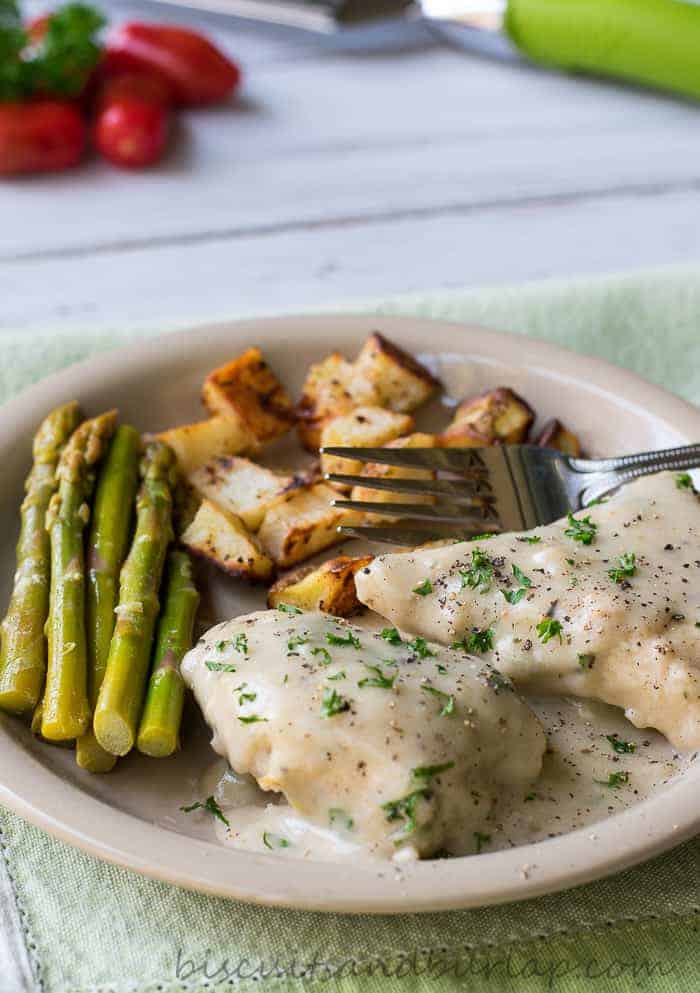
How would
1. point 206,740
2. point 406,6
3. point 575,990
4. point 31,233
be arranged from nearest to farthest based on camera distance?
point 575,990 → point 206,740 → point 31,233 → point 406,6

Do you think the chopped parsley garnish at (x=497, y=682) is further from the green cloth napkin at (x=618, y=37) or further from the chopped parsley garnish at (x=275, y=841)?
the green cloth napkin at (x=618, y=37)

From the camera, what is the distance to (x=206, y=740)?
118 inches

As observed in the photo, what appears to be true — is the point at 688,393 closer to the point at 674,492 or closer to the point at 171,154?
the point at 674,492

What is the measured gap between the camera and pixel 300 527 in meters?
3.49

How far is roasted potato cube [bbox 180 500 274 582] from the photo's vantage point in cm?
341

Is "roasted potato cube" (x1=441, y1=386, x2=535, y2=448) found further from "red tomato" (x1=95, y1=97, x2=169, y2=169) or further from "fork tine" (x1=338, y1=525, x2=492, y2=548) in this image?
"red tomato" (x1=95, y1=97, x2=169, y2=169)

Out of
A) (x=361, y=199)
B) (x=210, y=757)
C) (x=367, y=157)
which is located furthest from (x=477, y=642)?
(x=367, y=157)

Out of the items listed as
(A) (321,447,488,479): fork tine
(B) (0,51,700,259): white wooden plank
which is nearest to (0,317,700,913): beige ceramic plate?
(A) (321,447,488,479): fork tine

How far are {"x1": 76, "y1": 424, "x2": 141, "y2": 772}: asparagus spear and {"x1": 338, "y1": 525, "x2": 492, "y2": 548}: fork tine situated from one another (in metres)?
0.62

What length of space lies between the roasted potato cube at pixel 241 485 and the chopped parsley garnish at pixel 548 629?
99 centimetres

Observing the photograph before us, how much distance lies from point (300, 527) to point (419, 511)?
337mm

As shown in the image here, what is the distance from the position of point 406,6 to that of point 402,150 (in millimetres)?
1621

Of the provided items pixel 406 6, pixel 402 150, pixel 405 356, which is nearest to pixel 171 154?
pixel 402 150

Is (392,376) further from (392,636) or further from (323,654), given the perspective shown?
(323,654)
